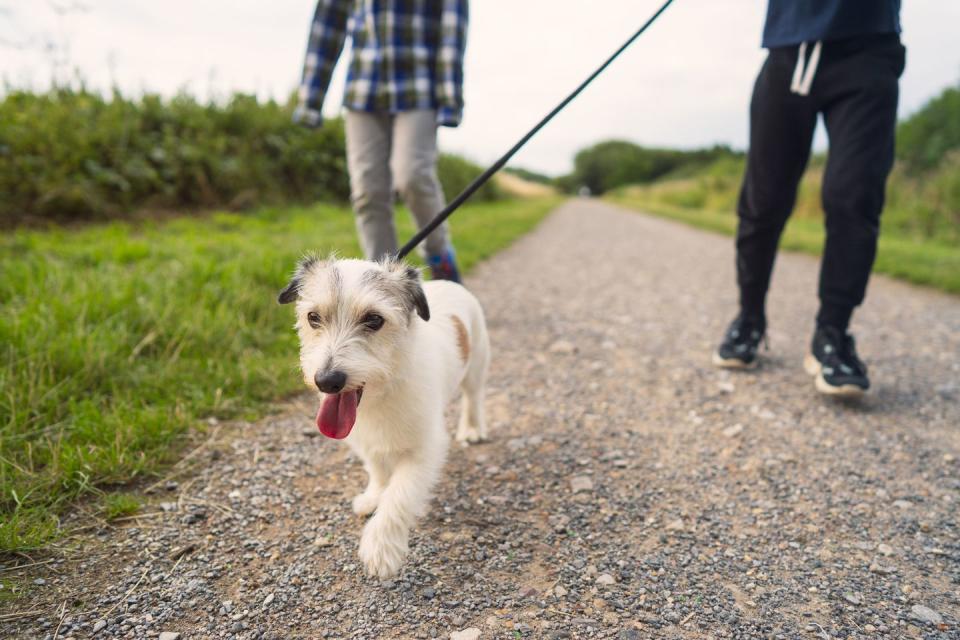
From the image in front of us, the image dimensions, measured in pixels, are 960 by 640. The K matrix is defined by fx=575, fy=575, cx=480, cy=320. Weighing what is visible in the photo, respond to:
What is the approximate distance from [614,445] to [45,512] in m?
2.79

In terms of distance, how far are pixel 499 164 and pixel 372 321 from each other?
1103mm

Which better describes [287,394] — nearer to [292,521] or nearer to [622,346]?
[292,521]

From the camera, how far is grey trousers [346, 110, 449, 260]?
4.24 meters

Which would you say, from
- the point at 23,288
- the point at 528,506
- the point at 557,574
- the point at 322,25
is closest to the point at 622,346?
the point at 528,506

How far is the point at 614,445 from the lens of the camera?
11.1 ft

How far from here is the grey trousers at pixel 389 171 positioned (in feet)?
13.9

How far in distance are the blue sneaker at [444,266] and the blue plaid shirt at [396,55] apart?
1.01 meters

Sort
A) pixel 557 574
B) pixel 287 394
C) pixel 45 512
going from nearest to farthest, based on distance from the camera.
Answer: pixel 557 574 < pixel 45 512 < pixel 287 394

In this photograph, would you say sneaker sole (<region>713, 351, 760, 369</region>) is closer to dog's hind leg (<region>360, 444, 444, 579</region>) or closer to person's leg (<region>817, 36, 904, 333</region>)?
person's leg (<region>817, 36, 904, 333</region>)

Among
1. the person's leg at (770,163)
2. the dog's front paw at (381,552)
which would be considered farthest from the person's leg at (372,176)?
the person's leg at (770,163)

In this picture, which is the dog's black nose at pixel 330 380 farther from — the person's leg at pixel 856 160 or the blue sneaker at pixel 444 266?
the person's leg at pixel 856 160

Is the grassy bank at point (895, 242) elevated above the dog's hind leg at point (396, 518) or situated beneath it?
situated beneath

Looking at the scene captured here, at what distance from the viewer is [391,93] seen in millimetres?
4246

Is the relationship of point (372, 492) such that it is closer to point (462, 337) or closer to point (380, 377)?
point (380, 377)
